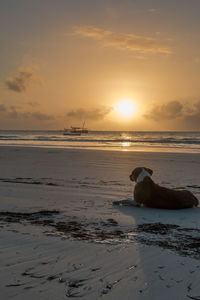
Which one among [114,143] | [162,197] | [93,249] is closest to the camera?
[93,249]

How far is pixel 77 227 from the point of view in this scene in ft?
14.2

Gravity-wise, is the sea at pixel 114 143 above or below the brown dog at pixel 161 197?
above

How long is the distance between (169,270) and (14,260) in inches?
64.0

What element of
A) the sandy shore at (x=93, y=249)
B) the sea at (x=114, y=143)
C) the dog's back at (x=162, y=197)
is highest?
the sea at (x=114, y=143)

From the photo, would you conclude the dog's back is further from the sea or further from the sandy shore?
the sea

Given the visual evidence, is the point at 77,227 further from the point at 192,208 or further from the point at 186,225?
the point at 192,208

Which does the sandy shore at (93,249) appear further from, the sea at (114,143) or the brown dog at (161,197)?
the sea at (114,143)

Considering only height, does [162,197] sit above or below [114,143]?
below

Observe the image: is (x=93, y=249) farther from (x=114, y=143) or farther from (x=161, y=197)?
(x=114, y=143)

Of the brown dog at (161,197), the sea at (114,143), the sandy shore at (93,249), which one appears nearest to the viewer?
the sandy shore at (93,249)

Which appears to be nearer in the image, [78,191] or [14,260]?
[14,260]

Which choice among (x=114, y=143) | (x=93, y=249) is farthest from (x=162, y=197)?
(x=114, y=143)

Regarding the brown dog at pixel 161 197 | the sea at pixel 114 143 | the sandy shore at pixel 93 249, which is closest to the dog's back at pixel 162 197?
the brown dog at pixel 161 197

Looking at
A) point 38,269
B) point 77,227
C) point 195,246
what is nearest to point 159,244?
point 195,246
